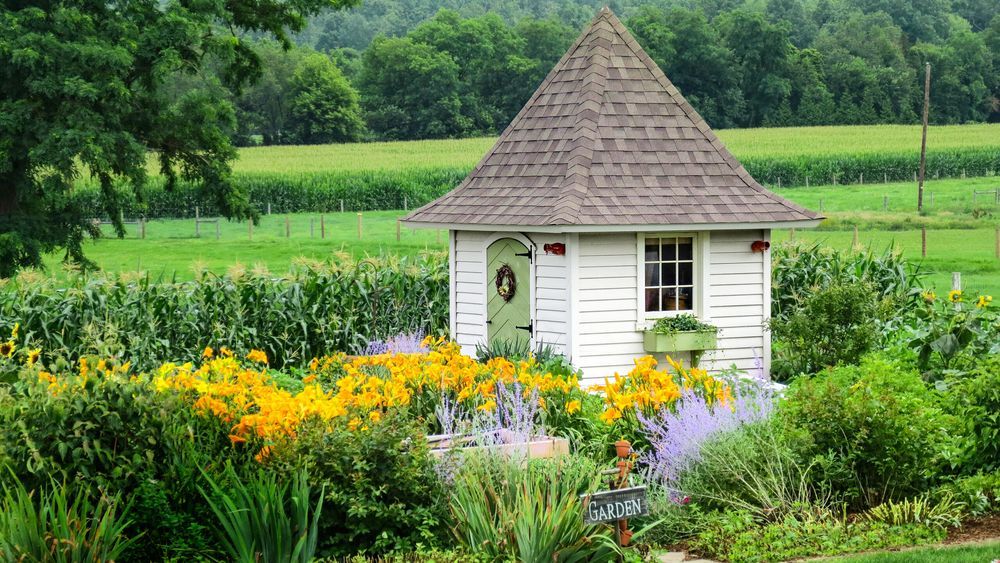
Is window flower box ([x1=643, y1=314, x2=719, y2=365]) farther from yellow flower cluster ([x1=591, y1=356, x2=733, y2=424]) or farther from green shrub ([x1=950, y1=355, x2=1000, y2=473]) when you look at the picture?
green shrub ([x1=950, y1=355, x2=1000, y2=473])

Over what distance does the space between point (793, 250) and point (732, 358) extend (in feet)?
13.6

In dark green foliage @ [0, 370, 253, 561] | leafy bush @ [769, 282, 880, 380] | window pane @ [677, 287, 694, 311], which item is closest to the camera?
dark green foliage @ [0, 370, 253, 561]

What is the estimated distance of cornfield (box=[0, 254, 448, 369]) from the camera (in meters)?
15.6

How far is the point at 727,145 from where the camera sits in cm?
5938

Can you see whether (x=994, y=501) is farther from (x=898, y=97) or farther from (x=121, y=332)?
(x=898, y=97)

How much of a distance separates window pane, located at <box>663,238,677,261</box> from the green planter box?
37.5 inches

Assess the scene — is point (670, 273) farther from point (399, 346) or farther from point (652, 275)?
point (399, 346)

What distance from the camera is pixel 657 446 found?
28.6 ft

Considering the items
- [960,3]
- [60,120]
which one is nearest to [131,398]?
[60,120]

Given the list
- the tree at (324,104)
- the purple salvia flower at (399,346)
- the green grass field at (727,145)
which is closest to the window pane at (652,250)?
the purple salvia flower at (399,346)

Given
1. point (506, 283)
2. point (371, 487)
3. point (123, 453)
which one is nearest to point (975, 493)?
point (371, 487)

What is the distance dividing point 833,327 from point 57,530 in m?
9.81

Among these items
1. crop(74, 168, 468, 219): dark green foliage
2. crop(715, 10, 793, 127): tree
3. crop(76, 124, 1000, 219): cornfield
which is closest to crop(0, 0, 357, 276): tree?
crop(76, 124, 1000, 219): cornfield

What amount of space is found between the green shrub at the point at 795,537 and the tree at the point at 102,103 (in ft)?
57.9
